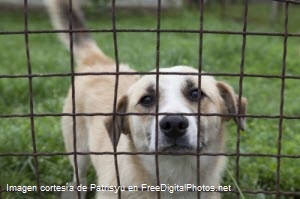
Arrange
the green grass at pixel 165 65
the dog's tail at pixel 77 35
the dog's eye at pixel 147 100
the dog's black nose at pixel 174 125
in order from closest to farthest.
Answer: the dog's black nose at pixel 174 125, the dog's eye at pixel 147 100, the green grass at pixel 165 65, the dog's tail at pixel 77 35

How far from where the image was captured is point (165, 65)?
642cm

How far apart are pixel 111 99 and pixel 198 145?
1.48 metres

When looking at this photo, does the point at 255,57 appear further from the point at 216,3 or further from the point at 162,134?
the point at 216,3

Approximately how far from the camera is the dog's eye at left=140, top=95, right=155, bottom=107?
2938 millimetres

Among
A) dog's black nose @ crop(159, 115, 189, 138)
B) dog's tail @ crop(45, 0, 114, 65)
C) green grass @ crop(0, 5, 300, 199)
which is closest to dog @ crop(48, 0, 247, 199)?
dog's black nose @ crop(159, 115, 189, 138)

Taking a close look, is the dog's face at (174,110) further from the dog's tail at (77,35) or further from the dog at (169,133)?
the dog's tail at (77,35)

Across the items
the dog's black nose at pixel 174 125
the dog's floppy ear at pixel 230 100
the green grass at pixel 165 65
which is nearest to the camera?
the dog's black nose at pixel 174 125

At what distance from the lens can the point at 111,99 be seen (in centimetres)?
378

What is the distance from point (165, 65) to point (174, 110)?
3.97m

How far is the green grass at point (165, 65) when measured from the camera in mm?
3729

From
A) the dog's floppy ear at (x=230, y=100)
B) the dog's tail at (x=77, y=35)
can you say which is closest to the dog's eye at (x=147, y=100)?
the dog's floppy ear at (x=230, y=100)

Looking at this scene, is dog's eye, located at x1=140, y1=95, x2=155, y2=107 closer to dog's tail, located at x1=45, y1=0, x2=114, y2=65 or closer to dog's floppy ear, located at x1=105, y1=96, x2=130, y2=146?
dog's floppy ear, located at x1=105, y1=96, x2=130, y2=146

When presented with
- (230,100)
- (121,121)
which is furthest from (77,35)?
(230,100)

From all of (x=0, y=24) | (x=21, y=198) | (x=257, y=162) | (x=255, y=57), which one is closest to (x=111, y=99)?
(x=21, y=198)
